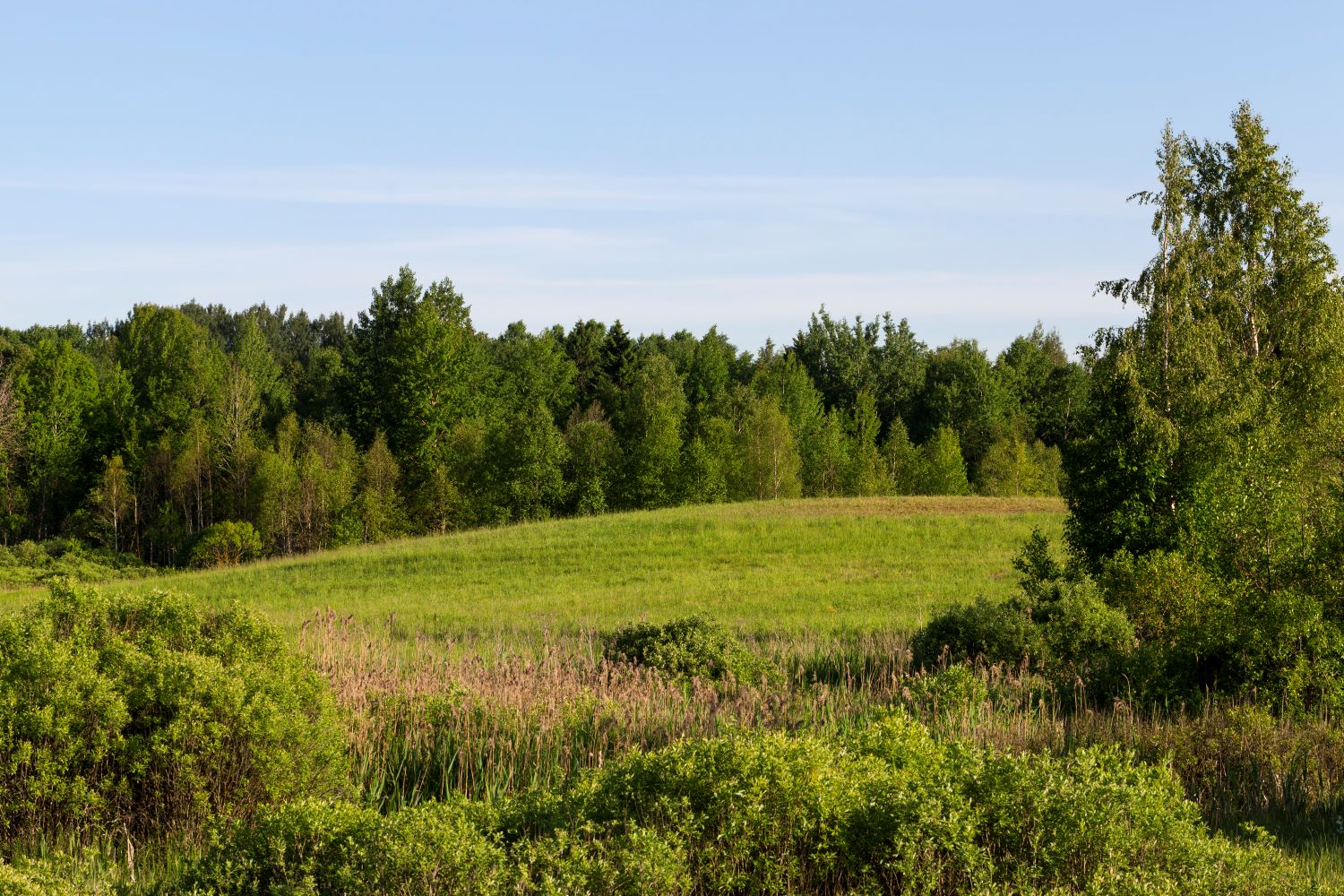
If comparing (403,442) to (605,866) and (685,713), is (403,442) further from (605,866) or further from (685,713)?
(605,866)

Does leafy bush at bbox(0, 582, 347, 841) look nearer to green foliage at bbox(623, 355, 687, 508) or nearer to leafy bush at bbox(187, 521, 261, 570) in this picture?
leafy bush at bbox(187, 521, 261, 570)

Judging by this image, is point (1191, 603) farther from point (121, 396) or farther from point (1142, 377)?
point (121, 396)

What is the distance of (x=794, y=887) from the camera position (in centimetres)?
468

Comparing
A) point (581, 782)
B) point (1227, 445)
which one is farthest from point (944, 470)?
point (581, 782)

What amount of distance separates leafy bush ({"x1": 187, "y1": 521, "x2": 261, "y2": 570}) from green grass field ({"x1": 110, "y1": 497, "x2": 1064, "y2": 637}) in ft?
49.5

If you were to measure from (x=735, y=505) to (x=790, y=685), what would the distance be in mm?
35070

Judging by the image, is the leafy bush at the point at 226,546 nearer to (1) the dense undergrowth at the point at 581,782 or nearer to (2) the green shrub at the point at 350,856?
(1) the dense undergrowth at the point at 581,782

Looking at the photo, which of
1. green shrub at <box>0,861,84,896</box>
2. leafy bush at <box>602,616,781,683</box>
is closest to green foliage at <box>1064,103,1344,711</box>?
leafy bush at <box>602,616,781,683</box>

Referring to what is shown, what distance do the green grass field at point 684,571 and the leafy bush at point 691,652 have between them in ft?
23.0

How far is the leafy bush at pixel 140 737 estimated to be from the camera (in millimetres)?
5918

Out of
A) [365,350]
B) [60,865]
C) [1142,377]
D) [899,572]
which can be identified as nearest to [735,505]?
[899,572]

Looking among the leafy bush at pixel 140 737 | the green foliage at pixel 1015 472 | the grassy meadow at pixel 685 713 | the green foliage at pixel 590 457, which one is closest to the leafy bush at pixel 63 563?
the green foliage at pixel 590 457

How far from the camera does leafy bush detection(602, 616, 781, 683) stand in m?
10.9

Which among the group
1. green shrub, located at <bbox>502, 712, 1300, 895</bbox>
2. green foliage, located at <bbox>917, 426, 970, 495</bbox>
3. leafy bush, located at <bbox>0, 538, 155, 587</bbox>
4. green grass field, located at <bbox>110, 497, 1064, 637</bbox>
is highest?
green foliage, located at <bbox>917, 426, 970, 495</bbox>
